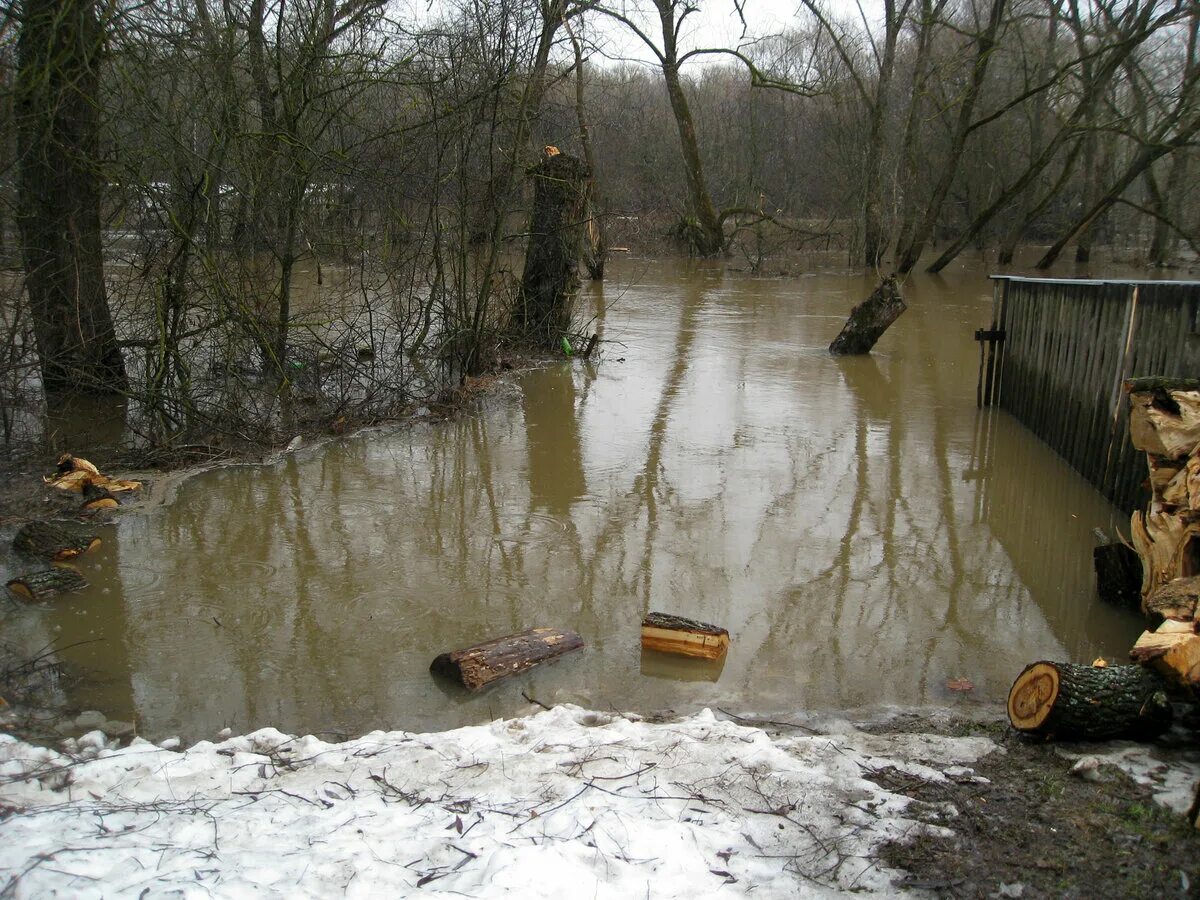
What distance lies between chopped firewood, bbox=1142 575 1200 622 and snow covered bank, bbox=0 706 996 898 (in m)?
1.21

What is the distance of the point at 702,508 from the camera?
7.20 metres

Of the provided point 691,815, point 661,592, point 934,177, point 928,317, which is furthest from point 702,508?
point 934,177

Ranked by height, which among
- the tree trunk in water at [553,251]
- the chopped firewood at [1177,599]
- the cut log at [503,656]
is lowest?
the cut log at [503,656]

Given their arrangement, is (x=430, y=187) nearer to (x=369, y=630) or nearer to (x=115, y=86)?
(x=115, y=86)

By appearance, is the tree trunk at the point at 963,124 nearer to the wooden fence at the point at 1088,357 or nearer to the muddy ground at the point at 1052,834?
the wooden fence at the point at 1088,357

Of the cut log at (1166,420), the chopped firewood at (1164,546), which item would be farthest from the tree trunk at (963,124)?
the chopped firewood at (1164,546)

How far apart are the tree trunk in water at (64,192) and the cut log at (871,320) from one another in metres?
8.95

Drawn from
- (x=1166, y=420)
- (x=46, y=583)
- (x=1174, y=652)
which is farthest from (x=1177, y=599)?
(x=46, y=583)

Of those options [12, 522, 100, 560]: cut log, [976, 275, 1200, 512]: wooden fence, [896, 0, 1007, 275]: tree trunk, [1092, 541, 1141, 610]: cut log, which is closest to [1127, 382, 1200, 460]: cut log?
[1092, 541, 1141, 610]: cut log

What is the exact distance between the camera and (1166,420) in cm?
512

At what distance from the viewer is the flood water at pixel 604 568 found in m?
4.82

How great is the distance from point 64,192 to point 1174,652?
8.93m

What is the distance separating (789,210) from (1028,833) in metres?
34.3

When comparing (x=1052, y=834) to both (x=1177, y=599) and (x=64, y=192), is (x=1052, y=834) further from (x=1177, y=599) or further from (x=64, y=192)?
(x=64, y=192)
